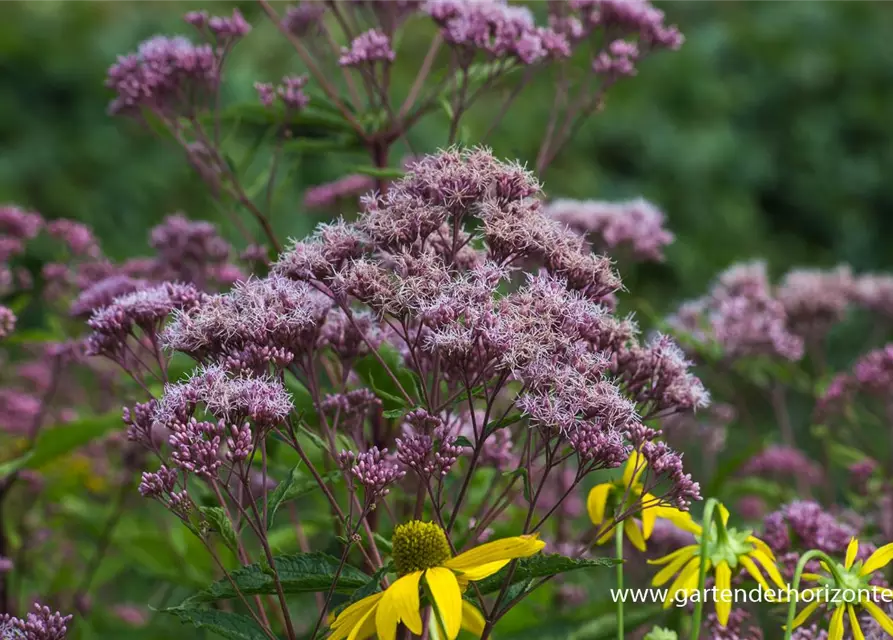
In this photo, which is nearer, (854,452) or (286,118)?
(286,118)

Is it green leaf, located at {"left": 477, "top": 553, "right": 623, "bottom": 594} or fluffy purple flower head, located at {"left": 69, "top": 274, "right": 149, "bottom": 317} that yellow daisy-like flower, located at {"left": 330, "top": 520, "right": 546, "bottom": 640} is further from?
fluffy purple flower head, located at {"left": 69, "top": 274, "right": 149, "bottom": 317}

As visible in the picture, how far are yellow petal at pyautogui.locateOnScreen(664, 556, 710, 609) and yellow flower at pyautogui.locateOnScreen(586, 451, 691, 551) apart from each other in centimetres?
6

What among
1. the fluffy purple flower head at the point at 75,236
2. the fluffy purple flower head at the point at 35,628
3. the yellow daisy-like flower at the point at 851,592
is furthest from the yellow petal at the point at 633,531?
the fluffy purple flower head at the point at 75,236

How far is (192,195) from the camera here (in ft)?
17.4

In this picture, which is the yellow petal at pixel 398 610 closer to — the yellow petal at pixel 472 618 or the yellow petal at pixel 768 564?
the yellow petal at pixel 472 618

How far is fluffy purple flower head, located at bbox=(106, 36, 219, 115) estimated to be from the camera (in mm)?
1617

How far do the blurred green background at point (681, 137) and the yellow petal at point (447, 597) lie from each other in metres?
3.98

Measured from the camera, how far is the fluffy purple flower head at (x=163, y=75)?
1617mm

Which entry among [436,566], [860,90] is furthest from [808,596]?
[860,90]

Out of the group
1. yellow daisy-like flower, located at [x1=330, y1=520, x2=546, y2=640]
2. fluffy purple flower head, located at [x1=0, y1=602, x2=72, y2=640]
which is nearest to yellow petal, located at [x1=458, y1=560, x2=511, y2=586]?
yellow daisy-like flower, located at [x1=330, y1=520, x2=546, y2=640]

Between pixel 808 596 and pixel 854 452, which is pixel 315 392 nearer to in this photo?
pixel 808 596

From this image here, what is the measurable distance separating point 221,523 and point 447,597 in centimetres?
26

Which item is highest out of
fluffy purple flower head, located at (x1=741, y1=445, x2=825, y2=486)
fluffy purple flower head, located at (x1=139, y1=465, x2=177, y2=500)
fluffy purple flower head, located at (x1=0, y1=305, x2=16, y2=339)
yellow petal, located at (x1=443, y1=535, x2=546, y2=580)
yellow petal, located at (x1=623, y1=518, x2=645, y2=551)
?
fluffy purple flower head, located at (x1=741, y1=445, x2=825, y2=486)

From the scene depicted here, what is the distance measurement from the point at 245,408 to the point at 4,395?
1.44m
